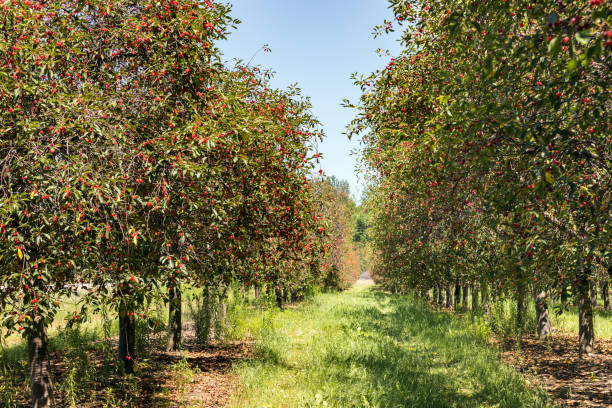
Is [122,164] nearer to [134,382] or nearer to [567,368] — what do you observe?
[134,382]

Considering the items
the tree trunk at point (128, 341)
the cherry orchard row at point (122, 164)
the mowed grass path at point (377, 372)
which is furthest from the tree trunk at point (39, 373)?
the mowed grass path at point (377, 372)

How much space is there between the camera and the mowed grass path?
6250 mm

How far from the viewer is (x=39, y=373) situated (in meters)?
5.15

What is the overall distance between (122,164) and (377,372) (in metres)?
6.24

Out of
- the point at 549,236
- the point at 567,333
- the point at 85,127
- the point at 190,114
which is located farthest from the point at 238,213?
the point at 567,333

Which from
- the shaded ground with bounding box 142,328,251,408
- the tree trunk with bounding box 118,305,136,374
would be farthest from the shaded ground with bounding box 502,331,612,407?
the tree trunk with bounding box 118,305,136,374

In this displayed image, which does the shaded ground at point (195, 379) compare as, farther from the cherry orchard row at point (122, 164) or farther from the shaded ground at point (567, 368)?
the shaded ground at point (567, 368)

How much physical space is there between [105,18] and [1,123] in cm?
249

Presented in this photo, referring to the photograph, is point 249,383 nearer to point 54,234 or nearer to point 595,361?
point 54,234

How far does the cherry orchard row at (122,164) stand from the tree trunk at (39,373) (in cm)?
1

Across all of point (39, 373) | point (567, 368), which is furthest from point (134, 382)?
point (567, 368)

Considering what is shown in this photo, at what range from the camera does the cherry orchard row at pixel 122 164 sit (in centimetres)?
392

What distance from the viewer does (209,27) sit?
223 inches

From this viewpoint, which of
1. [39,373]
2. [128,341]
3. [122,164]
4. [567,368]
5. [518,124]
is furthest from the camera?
[567,368]
